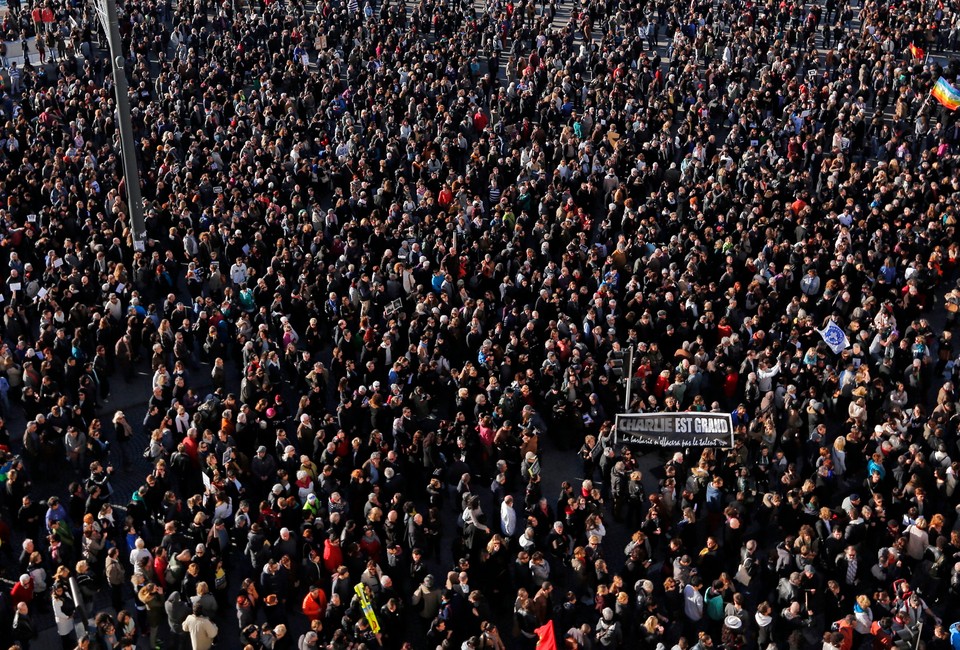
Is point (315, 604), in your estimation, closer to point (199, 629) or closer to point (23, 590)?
point (199, 629)

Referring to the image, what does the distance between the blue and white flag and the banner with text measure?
5.95 metres

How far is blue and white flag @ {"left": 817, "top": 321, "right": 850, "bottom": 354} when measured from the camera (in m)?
20.5

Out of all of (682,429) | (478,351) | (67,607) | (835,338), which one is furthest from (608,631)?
(835,338)

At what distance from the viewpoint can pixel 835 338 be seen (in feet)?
67.2

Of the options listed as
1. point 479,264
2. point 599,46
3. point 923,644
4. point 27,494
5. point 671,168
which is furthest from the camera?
point 599,46

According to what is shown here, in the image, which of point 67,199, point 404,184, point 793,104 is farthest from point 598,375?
point 793,104

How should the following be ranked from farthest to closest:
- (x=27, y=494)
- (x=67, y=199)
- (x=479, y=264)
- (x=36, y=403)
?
1. (x=67, y=199)
2. (x=479, y=264)
3. (x=36, y=403)
4. (x=27, y=494)

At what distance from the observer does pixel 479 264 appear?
77.6 ft

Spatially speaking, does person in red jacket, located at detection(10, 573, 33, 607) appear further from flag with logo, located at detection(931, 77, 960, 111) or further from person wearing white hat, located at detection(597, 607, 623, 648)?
flag with logo, located at detection(931, 77, 960, 111)

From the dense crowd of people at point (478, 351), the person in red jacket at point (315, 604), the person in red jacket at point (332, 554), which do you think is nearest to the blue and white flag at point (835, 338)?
the dense crowd of people at point (478, 351)

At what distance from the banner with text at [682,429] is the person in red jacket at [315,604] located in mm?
4457

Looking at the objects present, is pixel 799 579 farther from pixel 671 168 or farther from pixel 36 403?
pixel 671 168

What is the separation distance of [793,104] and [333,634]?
2151cm

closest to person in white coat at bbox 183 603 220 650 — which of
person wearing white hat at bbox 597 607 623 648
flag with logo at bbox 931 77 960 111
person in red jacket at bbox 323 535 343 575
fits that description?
person in red jacket at bbox 323 535 343 575
